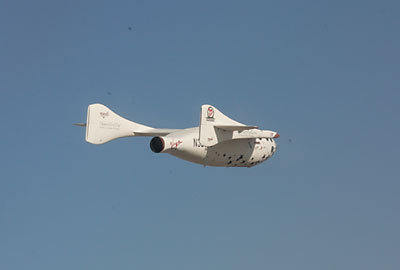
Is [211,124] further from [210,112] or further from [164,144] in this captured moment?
[164,144]

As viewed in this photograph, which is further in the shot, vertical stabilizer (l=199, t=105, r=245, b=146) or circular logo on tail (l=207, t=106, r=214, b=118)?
circular logo on tail (l=207, t=106, r=214, b=118)

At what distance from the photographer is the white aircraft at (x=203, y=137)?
5481 cm

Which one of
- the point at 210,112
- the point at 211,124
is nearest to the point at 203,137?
the point at 211,124

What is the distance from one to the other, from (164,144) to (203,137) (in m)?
2.67

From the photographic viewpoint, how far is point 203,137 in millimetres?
54531

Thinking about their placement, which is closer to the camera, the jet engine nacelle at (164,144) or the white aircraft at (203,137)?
the jet engine nacelle at (164,144)

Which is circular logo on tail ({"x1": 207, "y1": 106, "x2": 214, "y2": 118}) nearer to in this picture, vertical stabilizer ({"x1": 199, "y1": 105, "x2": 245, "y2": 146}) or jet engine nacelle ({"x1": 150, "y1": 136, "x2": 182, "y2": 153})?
vertical stabilizer ({"x1": 199, "y1": 105, "x2": 245, "y2": 146})

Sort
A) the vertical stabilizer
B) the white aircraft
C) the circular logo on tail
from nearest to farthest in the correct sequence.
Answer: the vertical stabilizer, the circular logo on tail, the white aircraft

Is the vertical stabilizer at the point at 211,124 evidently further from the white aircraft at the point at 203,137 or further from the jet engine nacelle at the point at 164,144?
the jet engine nacelle at the point at 164,144

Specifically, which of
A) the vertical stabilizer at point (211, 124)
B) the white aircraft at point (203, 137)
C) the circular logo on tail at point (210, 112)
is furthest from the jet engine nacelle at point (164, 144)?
the circular logo on tail at point (210, 112)

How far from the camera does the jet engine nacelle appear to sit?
54469 mm

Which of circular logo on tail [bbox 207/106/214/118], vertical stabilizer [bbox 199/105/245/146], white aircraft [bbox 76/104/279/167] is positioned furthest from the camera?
white aircraft [bbox 76/104/279/167]

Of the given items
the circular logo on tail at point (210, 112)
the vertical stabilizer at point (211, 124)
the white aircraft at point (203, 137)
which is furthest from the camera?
the white aircraft at point (203, 137)

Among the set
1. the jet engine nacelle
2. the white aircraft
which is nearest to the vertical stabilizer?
the white aircraft
